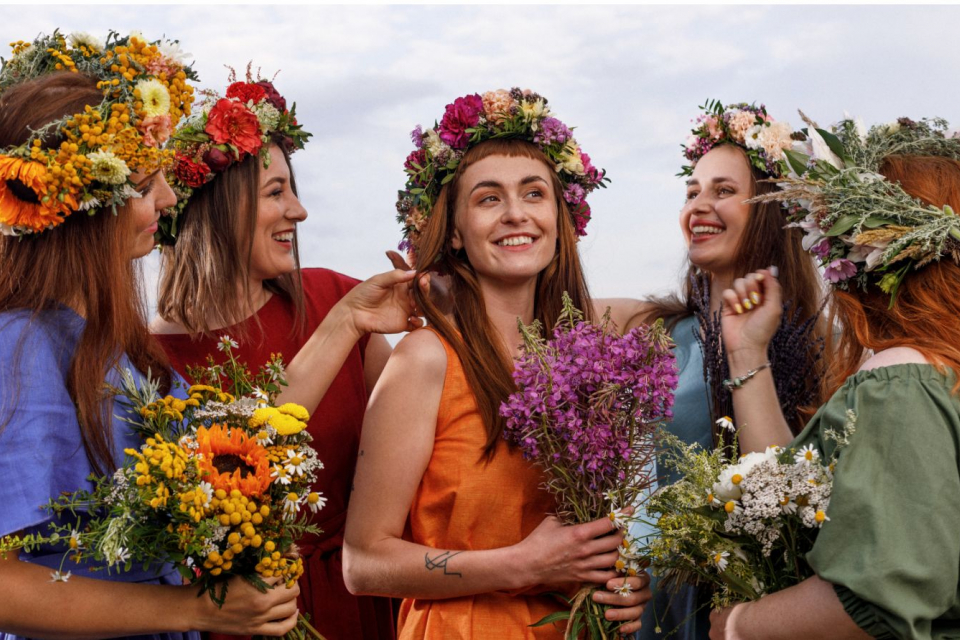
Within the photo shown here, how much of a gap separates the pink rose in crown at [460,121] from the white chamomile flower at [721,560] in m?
1.87

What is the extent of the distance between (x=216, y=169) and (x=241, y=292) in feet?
1.75

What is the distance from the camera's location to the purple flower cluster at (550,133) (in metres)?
3.96

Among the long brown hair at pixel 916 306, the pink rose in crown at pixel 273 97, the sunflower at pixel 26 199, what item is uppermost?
the pink rose in crown at pixel 273 97

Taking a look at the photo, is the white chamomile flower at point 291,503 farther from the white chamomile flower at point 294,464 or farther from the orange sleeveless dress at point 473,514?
the orange sleeveless dress at point 473,514

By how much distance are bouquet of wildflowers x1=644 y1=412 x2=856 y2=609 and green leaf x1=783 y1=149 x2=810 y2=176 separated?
2.81 ft

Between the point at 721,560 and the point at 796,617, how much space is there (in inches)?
11.6

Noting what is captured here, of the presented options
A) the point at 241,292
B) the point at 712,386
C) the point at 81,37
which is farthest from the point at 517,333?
the point at 81,37

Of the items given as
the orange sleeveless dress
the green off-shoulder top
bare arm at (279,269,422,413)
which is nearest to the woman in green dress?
the green off-shoulder top

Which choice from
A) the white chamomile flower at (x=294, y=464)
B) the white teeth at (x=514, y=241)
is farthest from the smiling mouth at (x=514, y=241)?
the white chamomile flower at (x=294, y=464)

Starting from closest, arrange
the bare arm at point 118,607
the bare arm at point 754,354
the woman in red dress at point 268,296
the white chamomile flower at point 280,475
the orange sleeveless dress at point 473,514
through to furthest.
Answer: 1. the bare arm at point 118,607
2. the white chamomile flower at point 280,475
3. the orange sleeveless dress at point 473,514
4. the bare arm at point 754,354
5. the woman in red dress at point 268,296

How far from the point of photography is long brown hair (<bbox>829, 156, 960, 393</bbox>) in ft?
8.61

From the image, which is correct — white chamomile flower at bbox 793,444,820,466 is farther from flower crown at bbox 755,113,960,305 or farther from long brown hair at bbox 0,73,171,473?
long brown hair at bbox 0,73,171,473

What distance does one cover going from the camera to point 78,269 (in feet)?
9.57

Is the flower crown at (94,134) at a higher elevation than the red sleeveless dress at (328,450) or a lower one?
higher
